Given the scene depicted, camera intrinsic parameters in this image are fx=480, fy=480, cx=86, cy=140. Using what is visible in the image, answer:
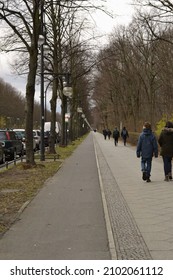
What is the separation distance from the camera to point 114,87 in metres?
60.9

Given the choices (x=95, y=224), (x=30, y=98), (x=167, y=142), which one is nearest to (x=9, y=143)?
(x=30, y=98)

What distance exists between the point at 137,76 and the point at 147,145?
3631 cm

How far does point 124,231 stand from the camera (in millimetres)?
7734

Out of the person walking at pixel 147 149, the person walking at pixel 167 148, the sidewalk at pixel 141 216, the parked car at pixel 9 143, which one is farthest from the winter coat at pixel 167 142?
the parked car at pixel 9 143

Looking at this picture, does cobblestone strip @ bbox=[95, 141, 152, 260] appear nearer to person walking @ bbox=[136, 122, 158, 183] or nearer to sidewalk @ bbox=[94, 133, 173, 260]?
sidewalk @ bbox=[94, 133, 173, 260]

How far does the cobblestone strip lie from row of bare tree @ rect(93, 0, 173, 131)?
20.8 meters

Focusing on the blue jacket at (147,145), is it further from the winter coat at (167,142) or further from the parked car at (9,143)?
the parked car at (9,143)

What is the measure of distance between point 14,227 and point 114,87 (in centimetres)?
5353

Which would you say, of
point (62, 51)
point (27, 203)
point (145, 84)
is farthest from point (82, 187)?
point (145, 84)

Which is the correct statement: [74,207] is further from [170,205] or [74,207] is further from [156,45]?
[156,45]

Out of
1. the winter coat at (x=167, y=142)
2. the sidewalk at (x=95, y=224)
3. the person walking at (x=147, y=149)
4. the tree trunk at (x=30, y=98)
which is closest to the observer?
the sidewalk at (x=95, y=224)

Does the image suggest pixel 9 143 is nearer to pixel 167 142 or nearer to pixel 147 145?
pixel 147 145

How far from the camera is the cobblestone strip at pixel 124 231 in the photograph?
6266 mm

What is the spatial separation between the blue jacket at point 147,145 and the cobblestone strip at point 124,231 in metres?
2.32
